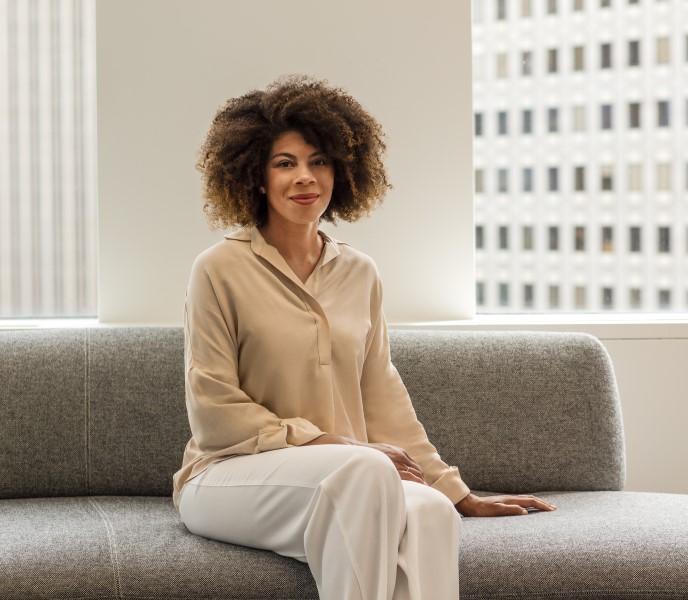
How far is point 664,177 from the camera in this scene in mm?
3426

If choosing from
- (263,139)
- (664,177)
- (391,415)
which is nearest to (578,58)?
(664,177)

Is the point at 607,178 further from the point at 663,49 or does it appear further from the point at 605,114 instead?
the point at 663,49

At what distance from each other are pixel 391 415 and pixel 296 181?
0.63m

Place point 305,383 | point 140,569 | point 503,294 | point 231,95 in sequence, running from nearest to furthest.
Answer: point 140,569, point 305,383, point 231,95, point 503,294

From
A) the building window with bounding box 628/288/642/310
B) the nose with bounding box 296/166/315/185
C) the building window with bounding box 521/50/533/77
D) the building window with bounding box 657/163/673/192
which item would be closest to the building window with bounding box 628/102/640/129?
the building window with bounding box 657/163/673/192

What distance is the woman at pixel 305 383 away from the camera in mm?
1784

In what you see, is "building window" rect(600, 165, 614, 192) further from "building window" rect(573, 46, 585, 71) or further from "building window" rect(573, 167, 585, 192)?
"building window" rect(573, 46, 585, 71)

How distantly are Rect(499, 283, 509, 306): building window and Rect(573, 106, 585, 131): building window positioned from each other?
0.62 metres

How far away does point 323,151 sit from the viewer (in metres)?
2.33

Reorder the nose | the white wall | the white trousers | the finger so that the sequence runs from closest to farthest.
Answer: the white trousers → the nose → the finger → the white wall

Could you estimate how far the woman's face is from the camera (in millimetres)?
2260

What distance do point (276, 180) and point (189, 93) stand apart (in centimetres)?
100

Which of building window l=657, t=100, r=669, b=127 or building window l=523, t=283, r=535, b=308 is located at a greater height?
building window l=657, t=100, r=669, b=127

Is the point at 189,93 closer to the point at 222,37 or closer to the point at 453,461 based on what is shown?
the point at 222,37
